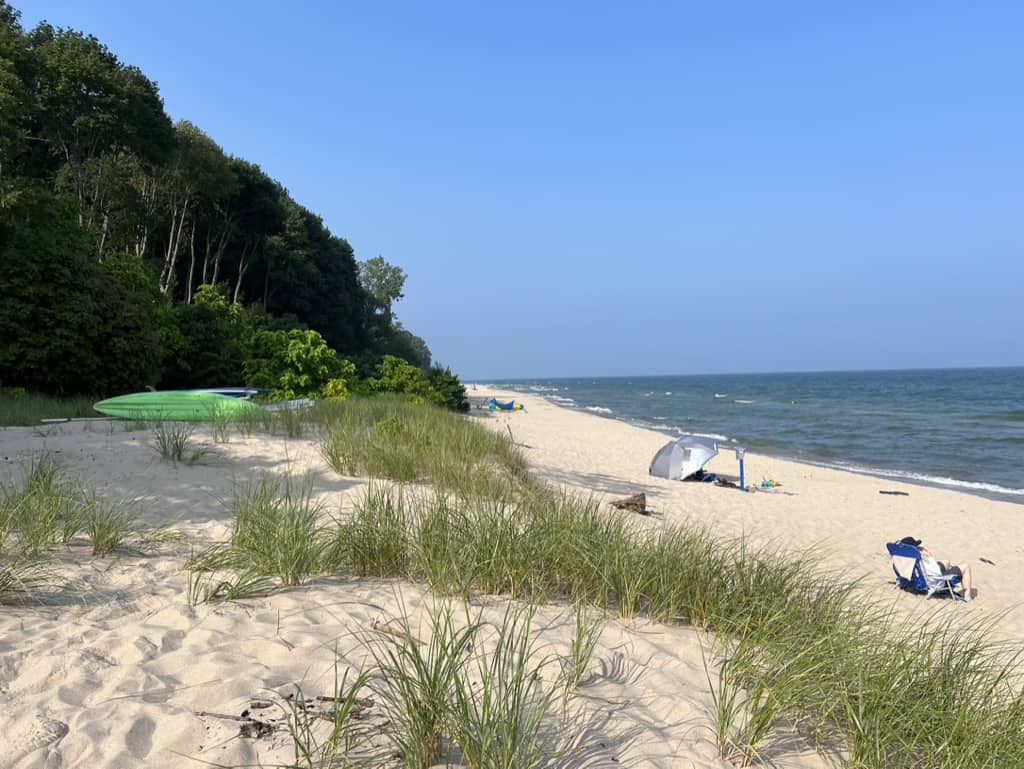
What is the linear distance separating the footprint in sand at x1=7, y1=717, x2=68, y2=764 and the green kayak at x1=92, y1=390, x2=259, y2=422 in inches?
338

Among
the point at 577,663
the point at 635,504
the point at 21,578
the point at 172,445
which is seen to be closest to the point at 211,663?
the point at 21,578

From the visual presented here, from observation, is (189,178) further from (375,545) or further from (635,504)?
(375,545)

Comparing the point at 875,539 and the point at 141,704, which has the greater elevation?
the point at 141,704

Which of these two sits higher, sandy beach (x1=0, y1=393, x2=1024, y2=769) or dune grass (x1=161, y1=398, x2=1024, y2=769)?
dune grass (x1=161, y1=398, x2=1024, y2=769)

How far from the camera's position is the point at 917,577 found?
22.9 ft

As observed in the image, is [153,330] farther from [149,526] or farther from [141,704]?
[141,704]

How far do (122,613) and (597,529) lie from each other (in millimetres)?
2768

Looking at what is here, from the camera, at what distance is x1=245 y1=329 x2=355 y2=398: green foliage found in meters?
17.4

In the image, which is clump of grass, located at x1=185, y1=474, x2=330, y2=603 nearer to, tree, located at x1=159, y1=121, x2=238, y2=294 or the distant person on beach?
the distant person on beach

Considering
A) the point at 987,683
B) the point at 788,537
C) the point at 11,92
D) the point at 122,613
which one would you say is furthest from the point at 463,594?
the point at 11,92

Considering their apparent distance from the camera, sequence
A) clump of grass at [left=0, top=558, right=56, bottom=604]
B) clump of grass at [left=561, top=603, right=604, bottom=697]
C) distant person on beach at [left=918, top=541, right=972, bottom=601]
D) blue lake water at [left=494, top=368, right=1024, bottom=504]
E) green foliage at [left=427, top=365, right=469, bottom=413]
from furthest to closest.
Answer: green foliage at [left=427, top=365, right=469, bottom=413] < blue lake water at [left=494, top=368, right=1024, bottom=504] < distant person on beach at [left=918, top=541, right=972, bottom=601] < clump of grass at [left=0, top=558, right=56, bottom=604] < clump of grass at [left=561, top=603, right=604, bottom=697]

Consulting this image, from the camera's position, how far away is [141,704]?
7.48ft

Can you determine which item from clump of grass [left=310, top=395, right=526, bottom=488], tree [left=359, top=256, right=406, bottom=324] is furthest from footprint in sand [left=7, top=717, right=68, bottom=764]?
tree [left=359, top=256, right=406, bottom=324]

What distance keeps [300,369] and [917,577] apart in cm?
1526
